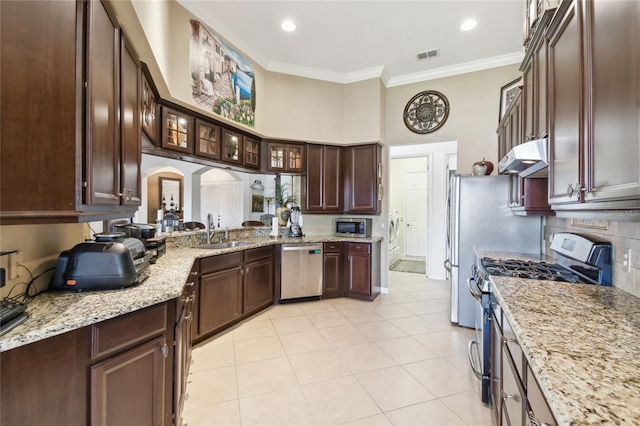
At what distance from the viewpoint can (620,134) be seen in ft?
3.25

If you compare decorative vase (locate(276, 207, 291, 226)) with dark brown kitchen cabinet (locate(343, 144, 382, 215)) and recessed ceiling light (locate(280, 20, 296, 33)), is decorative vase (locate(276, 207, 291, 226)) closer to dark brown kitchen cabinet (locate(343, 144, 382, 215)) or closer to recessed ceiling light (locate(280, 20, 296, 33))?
dark brown kitchen cabinet (locate(343, 144, 382, 215))

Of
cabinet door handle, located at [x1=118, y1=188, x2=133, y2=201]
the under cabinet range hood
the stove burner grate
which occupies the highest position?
the under cabinet range hood

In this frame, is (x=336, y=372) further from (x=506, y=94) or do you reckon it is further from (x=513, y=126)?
(x=506, y=94)

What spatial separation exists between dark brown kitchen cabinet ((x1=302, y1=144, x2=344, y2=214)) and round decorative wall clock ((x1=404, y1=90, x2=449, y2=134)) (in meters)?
1.27

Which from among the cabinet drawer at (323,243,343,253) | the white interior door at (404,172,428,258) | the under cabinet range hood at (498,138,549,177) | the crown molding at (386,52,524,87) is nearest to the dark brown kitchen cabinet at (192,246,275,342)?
the cabinet drawer at (323,243,343,253)

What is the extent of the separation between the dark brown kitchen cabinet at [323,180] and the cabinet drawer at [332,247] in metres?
0.59

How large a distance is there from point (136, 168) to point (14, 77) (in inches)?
40.1

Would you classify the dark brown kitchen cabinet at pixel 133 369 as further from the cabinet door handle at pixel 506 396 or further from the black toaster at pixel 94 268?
the cabinet door handle at pixel 506 396

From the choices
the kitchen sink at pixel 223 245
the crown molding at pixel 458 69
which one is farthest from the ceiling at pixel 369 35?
the kitchen sink at pixel 223 245

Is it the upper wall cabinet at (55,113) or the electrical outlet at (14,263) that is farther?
the electrical outlet at (14,263)

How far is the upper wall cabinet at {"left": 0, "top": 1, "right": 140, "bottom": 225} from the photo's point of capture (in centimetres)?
100

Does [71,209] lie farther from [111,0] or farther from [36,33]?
[111,0]

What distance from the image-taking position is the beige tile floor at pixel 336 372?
1.86 m

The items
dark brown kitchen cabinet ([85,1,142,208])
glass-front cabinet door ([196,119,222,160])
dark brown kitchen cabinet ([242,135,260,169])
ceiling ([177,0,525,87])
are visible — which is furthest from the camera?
dark brown kitchen cabinet ([242,135,260,169])
